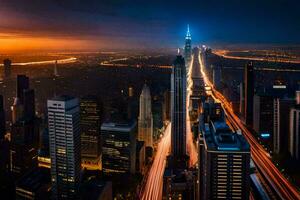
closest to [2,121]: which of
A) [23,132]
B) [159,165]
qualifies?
[23,132]

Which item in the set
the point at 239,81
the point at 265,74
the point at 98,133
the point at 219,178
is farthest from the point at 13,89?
the point at 239,81

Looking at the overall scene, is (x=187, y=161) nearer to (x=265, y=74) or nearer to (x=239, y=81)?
(x=265, y=74)

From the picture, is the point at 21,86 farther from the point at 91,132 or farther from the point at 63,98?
the point at 63,98

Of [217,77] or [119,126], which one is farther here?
[217,77]

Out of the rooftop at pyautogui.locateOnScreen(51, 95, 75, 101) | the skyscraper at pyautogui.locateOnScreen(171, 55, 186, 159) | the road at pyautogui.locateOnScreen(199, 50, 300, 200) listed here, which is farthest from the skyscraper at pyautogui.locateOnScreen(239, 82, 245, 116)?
the rooftop at pyautogui.locateOnScreen(51, 95, 75, 101)

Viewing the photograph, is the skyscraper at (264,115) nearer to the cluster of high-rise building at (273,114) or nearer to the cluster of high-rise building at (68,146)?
the cluster of high-rise building at (273,114)

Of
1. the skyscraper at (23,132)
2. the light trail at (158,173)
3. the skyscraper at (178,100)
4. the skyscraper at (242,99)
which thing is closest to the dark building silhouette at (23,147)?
the skyscraper at (23,132)
